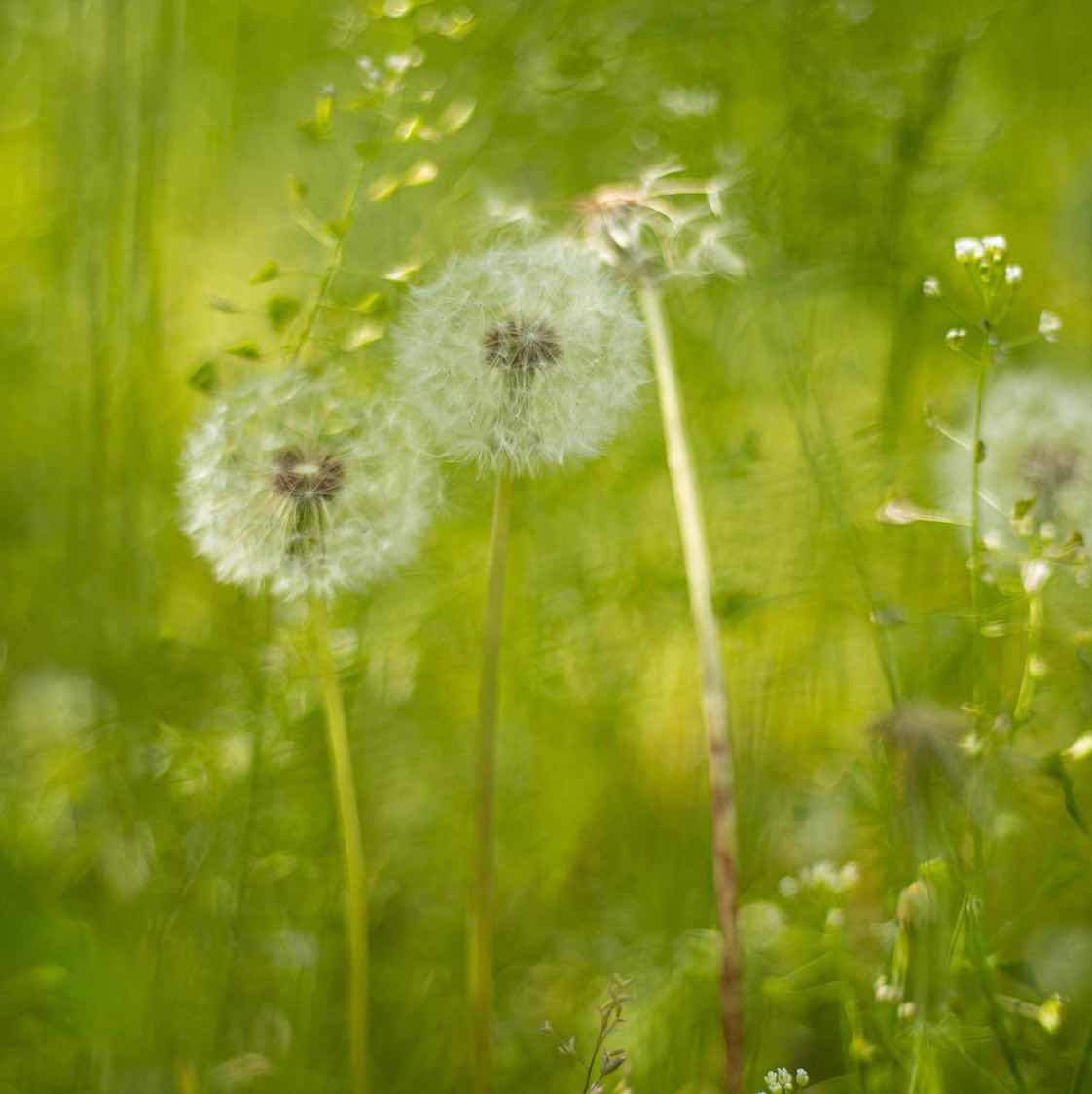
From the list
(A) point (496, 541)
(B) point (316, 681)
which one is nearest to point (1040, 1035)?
(A) point (496, 541)

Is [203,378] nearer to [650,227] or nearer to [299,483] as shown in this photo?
[299,483]

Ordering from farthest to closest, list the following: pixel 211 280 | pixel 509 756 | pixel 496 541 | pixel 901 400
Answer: pixel 211 280
pixel 509 756
pixel 901 400
pixel 496 541

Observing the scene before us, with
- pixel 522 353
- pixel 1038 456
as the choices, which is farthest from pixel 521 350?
pixel 1038 456

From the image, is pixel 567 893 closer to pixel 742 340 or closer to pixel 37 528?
pixel 742 340

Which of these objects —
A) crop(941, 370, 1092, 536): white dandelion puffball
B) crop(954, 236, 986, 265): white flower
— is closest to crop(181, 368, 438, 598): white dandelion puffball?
crop(954, 236, 986, 265): white flower

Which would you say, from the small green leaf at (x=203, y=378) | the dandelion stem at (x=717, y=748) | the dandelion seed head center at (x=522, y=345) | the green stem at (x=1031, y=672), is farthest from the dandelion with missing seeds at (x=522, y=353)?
the green stem at (x=1031, y=672)

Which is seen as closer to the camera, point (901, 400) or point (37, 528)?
point (901, 400)

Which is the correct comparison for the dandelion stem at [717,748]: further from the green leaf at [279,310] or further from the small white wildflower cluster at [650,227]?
the green leaf at [279,310]

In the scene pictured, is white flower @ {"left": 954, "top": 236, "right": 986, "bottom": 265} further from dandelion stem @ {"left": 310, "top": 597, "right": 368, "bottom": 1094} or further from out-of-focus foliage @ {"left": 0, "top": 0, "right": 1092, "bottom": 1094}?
dandelion stem @ {"left": 310, "top": 597, "right": 368, "bottom": 1094}
